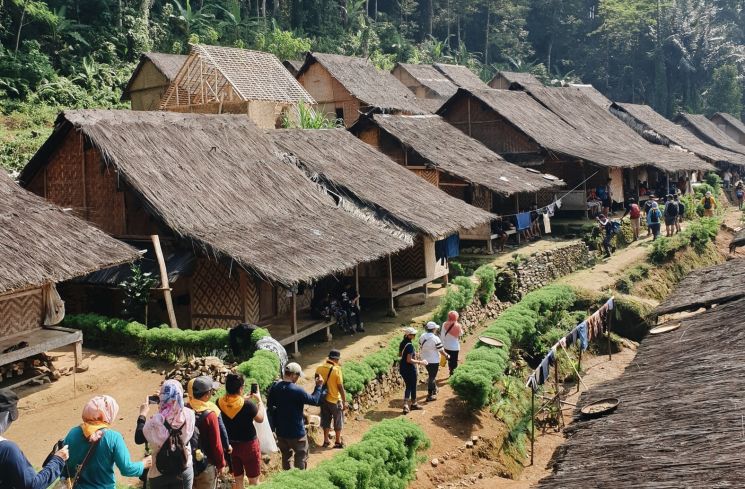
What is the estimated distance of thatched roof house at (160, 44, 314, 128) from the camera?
28.0m

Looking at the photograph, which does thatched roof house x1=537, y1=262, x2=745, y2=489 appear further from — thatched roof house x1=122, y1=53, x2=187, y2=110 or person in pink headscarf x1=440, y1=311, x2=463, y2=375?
thatched roof house x1=122, y1=53, x2=187, y2=110

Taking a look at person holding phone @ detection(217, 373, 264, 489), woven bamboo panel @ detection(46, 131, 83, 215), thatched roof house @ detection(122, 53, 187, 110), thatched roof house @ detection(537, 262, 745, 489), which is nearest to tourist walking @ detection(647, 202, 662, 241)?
A: thatched roof house @ detection(537, 262, 745, 489)

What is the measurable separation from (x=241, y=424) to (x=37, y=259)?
6253mm

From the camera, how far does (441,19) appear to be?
7175cm

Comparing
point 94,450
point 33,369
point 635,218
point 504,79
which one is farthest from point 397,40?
point 94,450

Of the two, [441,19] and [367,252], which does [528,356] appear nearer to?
[367,252]

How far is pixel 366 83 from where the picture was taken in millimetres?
40219

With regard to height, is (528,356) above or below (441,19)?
below

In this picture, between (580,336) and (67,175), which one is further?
(580,336)

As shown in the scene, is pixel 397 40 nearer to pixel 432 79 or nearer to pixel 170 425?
pixel 432 79

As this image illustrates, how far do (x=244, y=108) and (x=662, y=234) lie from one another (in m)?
15.6

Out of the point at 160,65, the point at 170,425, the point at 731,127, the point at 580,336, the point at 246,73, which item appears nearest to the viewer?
the point at 170,425

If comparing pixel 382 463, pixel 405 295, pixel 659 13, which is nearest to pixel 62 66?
pixel 405 295

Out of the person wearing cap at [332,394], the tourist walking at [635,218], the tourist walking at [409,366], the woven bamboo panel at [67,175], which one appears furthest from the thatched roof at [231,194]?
the tourist walking at [635,218]
